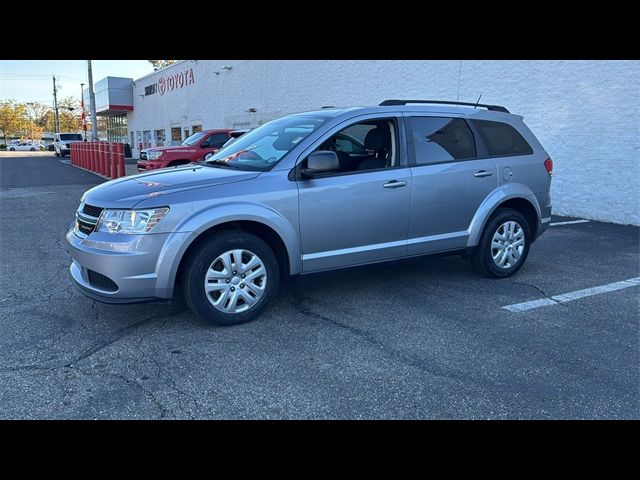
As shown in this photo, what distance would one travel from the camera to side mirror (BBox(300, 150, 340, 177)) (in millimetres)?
4348

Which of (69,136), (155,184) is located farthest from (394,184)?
(69,136)

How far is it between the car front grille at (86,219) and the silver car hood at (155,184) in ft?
0.19

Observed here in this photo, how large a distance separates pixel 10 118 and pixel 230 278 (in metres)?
A: 93.9

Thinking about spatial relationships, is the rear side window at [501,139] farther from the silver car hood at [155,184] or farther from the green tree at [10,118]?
the green tree at [10,118]

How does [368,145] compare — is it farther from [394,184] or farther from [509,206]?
[509,206]

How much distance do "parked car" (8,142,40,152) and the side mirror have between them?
237ft

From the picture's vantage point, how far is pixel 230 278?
4152 millimetres

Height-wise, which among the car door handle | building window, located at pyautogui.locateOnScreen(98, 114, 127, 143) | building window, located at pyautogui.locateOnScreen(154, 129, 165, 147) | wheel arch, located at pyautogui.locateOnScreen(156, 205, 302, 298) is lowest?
wheel arch, located at pyautogui.locateOnScreen(156, 205, 302, 298)

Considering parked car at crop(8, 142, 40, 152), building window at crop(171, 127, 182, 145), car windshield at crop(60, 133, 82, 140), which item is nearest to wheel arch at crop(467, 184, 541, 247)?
building window at crop(171, 127, 182, 145)

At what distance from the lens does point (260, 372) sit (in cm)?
347

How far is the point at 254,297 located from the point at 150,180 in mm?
1329

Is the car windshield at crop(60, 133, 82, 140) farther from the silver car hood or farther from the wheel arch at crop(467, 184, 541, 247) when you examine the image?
the wheel arch at crop(467, 184, 541, 247)

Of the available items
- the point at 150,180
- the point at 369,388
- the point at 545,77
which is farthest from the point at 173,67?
the point at 369,388
